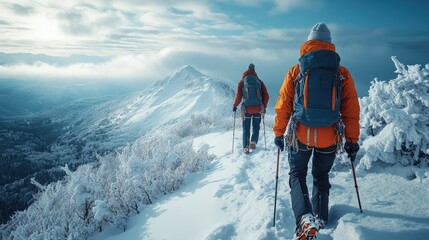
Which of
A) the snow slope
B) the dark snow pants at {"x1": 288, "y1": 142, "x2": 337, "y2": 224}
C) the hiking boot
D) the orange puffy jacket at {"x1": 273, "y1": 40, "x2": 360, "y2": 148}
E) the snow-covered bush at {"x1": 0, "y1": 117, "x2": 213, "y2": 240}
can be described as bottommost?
the snow-covered bush at {"x1": 0, "y1": 117, "x2": 213, "y2": 240}

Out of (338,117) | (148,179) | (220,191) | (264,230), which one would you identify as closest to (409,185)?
(338,117)

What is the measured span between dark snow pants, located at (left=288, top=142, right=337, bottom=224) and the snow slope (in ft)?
1.39

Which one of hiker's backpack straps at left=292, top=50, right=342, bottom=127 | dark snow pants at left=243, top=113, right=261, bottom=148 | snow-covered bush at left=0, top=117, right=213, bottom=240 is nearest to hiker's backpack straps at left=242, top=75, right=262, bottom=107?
dark snow pants at left=243, top=113, right=261, bottom=148

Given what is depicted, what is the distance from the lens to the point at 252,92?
9430mm

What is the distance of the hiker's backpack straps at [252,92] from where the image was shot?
370 inches

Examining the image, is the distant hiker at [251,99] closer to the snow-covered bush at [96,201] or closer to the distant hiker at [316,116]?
the snow-covered bush at [96,201]

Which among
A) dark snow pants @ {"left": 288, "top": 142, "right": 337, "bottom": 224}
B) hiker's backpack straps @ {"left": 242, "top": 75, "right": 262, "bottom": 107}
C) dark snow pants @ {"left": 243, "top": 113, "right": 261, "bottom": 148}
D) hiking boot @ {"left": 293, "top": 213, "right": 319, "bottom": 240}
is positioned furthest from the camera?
dark snow pants @ {"left": 243, "top": 113, "right": 261, "bottom": 148}

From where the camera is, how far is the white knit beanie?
387 cm

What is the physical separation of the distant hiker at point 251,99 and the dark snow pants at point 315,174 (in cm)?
526

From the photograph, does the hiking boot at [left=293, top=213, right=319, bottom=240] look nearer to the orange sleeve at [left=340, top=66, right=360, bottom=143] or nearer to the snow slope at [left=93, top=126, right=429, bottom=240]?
the snow slope at [left=93, top=126, right=429, bottom=240]

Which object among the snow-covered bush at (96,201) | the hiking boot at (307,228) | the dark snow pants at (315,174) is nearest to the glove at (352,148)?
the dark snow pants at (315,174)

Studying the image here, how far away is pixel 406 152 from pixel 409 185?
802 millimetres

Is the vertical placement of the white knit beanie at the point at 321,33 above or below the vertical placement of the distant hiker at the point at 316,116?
above

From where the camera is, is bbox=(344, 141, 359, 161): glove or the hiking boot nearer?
the hiking boot
